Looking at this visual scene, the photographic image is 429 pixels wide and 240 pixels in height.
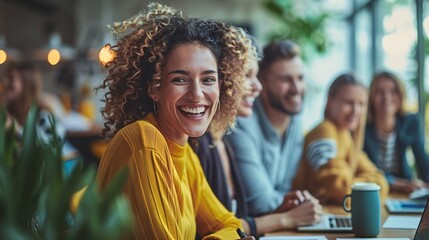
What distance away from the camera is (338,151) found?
2961 millimetres

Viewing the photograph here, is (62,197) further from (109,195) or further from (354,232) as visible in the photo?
(354,232)

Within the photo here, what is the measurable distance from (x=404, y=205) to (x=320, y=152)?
418 millimetres

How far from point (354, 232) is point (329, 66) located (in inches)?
300

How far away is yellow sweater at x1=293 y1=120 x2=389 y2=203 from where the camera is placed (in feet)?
9.14

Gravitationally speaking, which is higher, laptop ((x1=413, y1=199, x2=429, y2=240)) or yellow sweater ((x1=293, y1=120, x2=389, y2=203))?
yellow sweater ((x1=293, y1=120, x2=389, y2=203))

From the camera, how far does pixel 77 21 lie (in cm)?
1045

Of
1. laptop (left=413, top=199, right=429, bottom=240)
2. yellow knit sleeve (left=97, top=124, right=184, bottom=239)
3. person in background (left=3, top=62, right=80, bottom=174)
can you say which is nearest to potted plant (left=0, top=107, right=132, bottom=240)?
yellow knit sleeve (left=97, top=124, right=184, bottom=239)

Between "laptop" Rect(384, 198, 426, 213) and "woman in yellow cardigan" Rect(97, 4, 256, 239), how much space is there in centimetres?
97

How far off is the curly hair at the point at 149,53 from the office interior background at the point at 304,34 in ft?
0.47

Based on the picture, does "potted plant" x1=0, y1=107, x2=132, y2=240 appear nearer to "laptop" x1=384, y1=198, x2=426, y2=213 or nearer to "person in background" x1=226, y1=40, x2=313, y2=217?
"person in background" x1=226, y1=40, x2=313, y2=217

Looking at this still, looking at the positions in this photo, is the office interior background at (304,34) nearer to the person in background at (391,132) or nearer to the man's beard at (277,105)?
the person in background at (391,132)

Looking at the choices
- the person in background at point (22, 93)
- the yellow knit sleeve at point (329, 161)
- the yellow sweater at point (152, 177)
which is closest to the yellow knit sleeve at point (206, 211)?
the yellow sweater at point (152, 177)

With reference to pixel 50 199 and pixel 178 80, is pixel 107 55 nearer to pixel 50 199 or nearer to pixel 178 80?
pixel 178 80

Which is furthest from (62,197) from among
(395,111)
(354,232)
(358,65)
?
(358,65)
